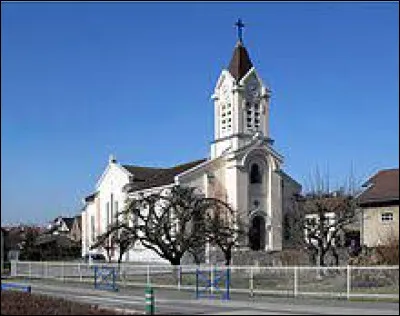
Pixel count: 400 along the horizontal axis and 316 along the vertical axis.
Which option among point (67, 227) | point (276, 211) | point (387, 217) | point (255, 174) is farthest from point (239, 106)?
point (67, 227)

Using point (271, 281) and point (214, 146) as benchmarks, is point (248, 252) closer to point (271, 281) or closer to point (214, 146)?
point (214, 146)

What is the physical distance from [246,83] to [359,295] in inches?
1722

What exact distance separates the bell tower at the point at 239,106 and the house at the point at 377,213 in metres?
20.0

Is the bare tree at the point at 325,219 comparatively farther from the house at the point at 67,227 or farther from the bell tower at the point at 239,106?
the house at the point at 67,227

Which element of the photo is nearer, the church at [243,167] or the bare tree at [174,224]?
the bare tree at [174,224]

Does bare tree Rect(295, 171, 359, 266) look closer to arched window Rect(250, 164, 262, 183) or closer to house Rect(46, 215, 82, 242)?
arched window Rect(250, 164, 262, 183)

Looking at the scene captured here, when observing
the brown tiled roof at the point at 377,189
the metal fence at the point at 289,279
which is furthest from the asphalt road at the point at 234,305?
the brown tiled roof at the point at 377,189

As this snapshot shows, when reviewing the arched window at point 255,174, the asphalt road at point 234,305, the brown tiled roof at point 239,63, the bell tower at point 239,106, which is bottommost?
the asphalt road at point 234,305

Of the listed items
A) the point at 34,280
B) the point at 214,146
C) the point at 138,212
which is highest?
the point at 214,146

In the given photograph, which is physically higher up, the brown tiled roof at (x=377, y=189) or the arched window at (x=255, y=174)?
the arched window at (x=255, y=174)

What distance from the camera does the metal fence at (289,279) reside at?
2840 cm

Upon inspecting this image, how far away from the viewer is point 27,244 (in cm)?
7181

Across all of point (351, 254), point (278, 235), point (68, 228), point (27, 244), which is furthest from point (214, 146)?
point (68, 228)

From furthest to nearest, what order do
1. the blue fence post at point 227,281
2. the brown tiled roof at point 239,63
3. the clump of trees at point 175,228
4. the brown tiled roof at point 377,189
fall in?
the brown tiled roof at point 239,63 < the clump of trees at point 175,228 < the brown tiled roof at point 377,189 < the blue fence post at point 227,281
